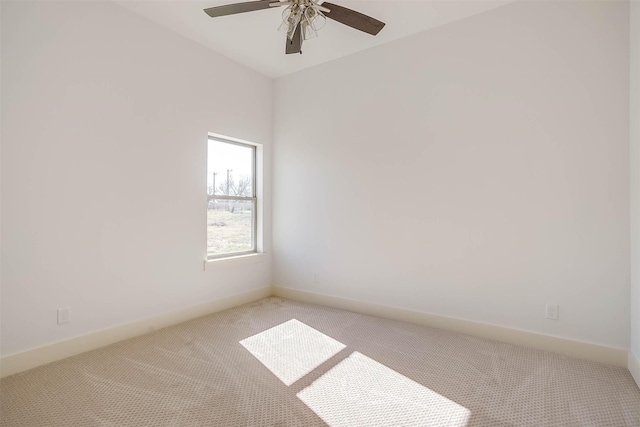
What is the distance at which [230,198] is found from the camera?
12.5 feet

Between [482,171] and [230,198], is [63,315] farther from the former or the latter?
[482,171]

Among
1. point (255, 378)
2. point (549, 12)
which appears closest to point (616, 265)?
point (549, 12)

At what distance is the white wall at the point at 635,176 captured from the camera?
82.0 inches

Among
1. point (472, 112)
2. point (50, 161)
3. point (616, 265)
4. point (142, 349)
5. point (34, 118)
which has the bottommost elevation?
point (142, 349)

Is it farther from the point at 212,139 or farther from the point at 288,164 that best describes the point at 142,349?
the point at 288,164

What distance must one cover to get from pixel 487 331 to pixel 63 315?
3.46m

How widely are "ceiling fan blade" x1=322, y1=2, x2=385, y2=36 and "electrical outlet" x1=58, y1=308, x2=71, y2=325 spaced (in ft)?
9.74

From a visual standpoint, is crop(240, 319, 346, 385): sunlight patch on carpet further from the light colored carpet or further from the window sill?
the window sill

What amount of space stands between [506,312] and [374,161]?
6.15ft

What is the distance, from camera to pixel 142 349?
2.54 metres

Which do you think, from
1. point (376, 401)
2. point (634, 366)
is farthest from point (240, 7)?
point (634, 366)

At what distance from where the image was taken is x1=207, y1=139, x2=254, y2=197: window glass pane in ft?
11.9

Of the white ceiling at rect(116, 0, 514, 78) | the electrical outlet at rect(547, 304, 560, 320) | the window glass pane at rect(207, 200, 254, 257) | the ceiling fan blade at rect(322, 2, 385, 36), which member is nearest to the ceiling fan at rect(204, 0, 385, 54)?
the ceiling fan blade at rect(322, 2, 385, 36)

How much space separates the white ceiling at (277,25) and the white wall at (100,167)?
186 millimetres
